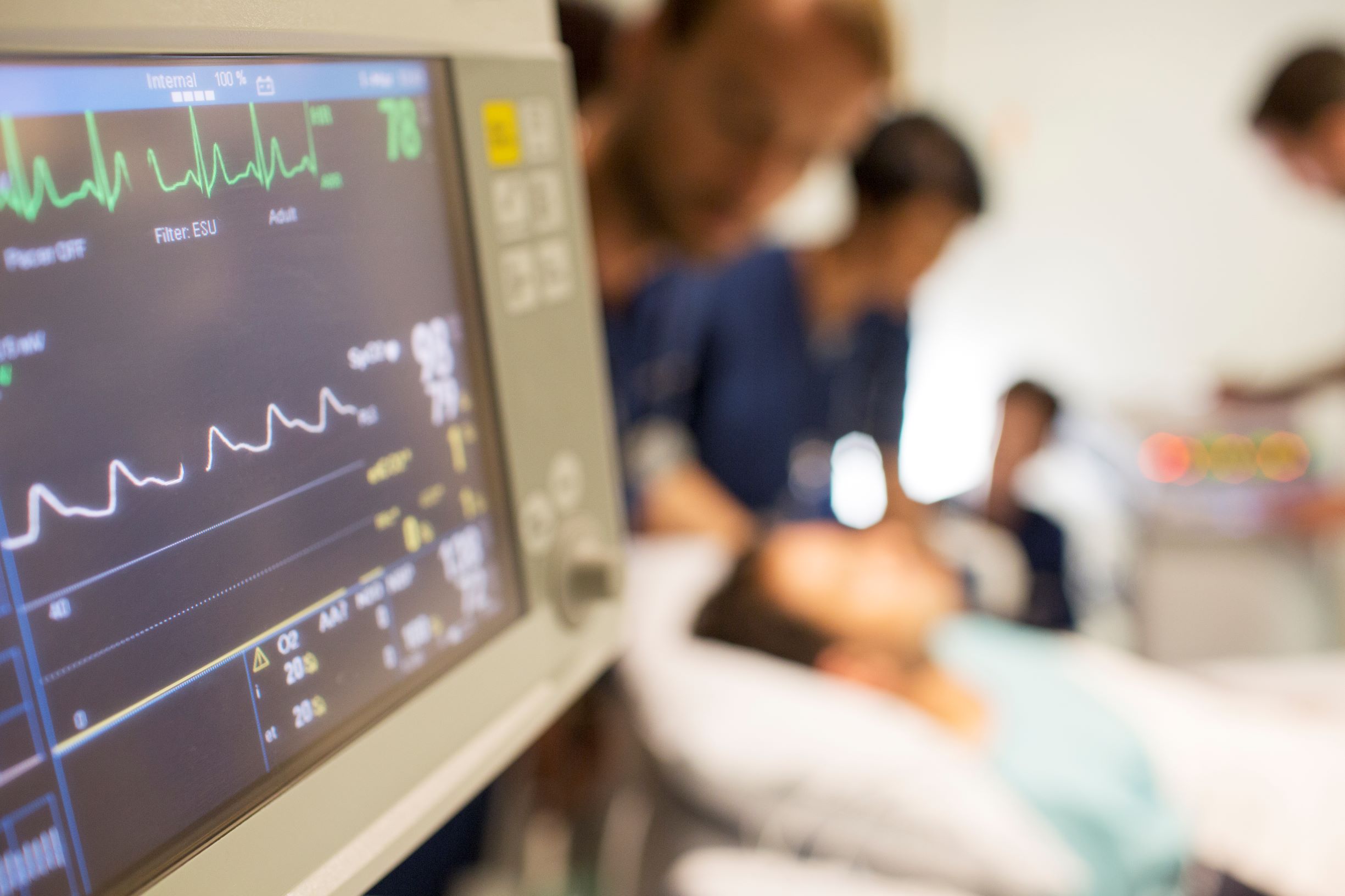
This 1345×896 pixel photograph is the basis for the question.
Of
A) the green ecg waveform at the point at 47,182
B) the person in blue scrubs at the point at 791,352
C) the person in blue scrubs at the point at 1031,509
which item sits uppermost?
the green ecg waveform at the point at 47,182

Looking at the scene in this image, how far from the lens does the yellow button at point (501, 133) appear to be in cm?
57

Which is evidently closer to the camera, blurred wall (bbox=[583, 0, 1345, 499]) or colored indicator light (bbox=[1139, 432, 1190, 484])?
colored indicator light (bbox=[1139, 432, 1190, 484])

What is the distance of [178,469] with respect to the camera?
15.7 inches

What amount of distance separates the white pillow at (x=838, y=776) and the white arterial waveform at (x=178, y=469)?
635 mm

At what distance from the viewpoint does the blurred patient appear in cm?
98

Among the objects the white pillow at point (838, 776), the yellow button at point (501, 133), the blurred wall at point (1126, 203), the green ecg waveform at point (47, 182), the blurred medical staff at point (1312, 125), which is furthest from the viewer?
the blurred wall at point (1126, 203)

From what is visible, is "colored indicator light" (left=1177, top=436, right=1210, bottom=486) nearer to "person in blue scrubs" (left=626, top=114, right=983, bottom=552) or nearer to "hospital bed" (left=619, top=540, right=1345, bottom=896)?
"person in blue scrubs" (left=626, top=114, right=983, bottom=552)

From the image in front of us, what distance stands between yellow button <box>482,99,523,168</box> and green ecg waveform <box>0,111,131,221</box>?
23 cm

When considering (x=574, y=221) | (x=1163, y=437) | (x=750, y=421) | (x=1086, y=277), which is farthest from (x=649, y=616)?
(x=1086, y=277)

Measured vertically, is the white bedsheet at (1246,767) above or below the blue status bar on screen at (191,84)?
below

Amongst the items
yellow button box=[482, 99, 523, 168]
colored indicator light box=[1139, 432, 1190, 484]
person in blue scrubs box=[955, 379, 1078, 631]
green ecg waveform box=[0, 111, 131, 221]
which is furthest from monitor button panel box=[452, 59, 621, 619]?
colored indicator light box=[1139, 432, 1190, 484]

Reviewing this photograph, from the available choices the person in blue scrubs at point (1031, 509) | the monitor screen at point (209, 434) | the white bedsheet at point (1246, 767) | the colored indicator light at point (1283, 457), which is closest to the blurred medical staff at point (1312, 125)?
the colored indicator light at point (1283, 457)

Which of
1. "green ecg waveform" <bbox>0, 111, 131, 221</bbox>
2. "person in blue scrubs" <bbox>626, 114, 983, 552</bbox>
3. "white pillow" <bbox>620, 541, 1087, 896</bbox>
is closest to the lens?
"green ecg waveform" <bbox>0, 111, 131, 221</bbox>

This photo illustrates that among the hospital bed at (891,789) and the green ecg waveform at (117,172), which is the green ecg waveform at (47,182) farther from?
the hospital bed at (891,789)
